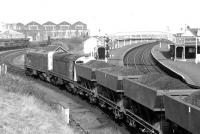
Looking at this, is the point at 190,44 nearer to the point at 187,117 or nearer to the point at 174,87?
the point at 174,87

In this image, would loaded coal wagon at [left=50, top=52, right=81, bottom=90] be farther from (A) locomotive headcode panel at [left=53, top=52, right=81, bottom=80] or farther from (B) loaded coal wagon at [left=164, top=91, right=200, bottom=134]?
(B) loaded coal wagon at [left=164, top=91, right=200, bottom=134]

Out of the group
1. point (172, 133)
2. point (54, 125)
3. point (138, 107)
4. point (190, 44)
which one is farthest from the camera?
point (190, 44)

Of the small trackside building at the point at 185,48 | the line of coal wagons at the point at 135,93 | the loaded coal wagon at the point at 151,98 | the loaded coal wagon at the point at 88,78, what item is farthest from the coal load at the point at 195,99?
the small trackside building at the point at 185,48

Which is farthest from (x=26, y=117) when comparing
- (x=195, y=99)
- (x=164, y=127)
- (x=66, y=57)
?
(x=66, y=57)

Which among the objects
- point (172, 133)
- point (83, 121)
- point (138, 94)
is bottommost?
point (83, 121)

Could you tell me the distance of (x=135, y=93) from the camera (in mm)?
16578

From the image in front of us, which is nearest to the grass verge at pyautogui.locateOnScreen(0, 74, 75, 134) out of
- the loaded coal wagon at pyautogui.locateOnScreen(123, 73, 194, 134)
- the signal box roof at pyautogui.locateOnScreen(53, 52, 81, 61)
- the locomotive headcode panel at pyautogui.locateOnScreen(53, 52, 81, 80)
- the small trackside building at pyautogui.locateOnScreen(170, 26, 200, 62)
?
the loaded coal wagon at pyautogui.locateOnScreen(123, 73, 194, 134)

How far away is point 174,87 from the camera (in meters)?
15.0

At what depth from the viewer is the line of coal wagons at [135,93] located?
12.2m

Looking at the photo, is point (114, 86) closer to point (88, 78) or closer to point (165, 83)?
point (165, 83)

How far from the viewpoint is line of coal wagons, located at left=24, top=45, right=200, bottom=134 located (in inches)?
480

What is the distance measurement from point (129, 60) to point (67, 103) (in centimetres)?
3231

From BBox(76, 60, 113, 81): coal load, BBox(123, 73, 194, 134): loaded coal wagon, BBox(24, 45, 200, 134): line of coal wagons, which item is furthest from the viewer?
BBox(76, 60, 113, 81): coal load

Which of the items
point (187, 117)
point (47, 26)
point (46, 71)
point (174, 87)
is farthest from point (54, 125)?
point (47, 26)
